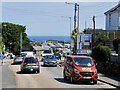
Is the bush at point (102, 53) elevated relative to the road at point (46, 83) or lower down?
elevated

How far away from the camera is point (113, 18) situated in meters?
44.8

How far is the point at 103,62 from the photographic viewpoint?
25.4m

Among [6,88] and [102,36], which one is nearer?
[6,88]

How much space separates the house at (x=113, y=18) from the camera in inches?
1685

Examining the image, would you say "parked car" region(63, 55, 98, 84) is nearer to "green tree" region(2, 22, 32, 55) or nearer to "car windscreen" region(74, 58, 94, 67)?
"car windscreen" region(74, 58, 94, 67)

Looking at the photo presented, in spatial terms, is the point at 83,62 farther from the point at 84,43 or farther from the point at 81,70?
the point at 84,43

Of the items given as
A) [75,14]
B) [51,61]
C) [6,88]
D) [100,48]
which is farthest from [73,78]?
[75,14]

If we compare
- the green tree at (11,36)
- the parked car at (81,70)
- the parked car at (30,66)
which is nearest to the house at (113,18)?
the parked car at (30,66)

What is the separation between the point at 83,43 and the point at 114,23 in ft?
23.4

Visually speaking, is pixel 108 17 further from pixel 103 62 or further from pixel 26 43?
pixel 26 43

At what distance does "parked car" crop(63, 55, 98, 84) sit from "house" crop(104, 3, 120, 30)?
25.1 metres

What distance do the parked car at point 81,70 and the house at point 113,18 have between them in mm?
25116

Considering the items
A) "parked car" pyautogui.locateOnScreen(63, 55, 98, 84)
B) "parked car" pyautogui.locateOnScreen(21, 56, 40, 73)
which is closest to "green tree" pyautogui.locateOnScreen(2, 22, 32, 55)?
"parked car" pyautogui.locateOnScreen(21, 56, 40, 73)

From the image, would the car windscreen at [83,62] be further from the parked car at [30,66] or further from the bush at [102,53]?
the bush at [102,53]
